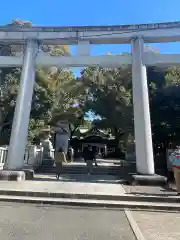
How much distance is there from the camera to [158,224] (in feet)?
15.1

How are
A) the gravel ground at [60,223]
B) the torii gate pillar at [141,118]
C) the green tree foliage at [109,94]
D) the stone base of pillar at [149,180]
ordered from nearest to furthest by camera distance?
the gravel ground at [60,223]
the stone base of pillar at [149,180]
the torii gate pillar at [141,118]
the green tree foliage at [109,94]

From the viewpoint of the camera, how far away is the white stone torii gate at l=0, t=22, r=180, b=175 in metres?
9.87

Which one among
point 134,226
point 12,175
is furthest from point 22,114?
point 134,226

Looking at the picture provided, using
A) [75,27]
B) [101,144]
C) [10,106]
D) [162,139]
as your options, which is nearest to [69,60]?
[75,27]

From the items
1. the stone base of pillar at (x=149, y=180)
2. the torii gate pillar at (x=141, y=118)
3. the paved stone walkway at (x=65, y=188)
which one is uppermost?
the torii gate pillar at (x=141, y=118)

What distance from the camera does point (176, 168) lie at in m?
7.55

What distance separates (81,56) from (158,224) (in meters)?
Answer: 8.16

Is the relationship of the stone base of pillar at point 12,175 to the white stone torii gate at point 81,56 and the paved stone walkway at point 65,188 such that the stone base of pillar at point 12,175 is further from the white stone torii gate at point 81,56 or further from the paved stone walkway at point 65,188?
the paved stone walkway at point 65,188

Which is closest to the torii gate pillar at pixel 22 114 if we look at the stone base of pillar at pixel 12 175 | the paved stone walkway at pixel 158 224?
the stone base of pillar at pixel 12 175

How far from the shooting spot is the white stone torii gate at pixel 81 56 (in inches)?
388

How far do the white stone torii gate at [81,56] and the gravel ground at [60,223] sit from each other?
476 centimetres

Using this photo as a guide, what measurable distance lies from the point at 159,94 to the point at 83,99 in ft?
42.5

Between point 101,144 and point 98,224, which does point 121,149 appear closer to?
point 101,144

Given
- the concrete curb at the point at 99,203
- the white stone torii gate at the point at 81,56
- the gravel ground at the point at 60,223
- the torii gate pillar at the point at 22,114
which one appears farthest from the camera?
the white stone torii gate at the point at 81,56
